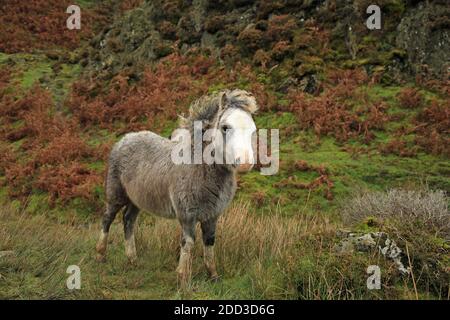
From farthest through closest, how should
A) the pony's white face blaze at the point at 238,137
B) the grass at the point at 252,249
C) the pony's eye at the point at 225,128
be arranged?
the pony's eye at the point at 225,128 → the grass at the point at 252,249 → the pony's white face blaze at the point at 238,137

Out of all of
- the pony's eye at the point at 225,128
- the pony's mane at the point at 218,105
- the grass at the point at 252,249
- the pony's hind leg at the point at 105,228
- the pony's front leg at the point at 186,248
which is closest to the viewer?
the grass at the point at 252,249

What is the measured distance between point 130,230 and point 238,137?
3398 mm

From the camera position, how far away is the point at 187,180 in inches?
224

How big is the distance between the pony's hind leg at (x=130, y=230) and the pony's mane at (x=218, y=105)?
208 cm

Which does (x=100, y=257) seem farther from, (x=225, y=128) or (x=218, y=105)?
(x=225, y=128)

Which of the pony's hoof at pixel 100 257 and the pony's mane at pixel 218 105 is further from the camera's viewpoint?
the pony's hoof at pixel 100 257

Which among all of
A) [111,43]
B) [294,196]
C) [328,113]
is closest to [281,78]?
[328,113]

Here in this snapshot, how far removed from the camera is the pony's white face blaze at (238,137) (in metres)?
4.59

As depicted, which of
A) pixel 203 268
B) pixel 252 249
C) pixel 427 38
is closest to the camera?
pixel 203 268

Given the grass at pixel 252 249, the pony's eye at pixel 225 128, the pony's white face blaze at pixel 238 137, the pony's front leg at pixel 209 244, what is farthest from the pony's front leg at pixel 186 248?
the pony's eye at pixel 225 128

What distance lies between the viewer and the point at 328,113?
14352 millimetres

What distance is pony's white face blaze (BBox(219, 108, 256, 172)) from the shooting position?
4589mm

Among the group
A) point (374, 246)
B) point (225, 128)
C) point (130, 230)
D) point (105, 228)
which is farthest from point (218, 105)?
point (105, 228)

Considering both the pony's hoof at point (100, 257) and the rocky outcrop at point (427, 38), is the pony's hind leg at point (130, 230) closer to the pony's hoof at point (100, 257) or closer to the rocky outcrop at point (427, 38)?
the pony's hoof at point (100, 257)
